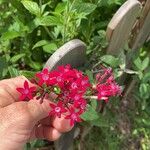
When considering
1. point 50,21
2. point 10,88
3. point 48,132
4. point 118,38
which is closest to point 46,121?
point 48,132

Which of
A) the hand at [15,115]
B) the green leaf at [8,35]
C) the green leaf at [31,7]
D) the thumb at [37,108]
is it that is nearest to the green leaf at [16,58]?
the green leaf at [8,35]

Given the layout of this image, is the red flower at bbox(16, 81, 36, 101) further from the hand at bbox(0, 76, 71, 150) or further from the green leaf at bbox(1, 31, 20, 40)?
the green leaf at bbox(1, 31, 20, 40)

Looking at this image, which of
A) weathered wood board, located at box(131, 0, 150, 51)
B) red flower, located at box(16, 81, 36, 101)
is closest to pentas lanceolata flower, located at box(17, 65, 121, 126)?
red flower, located at box(16, 81, 36, 101)

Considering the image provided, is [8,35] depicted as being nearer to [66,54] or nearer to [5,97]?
Answer: [66,54]

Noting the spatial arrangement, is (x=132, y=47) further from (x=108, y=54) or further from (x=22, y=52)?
(x=22, y=52)

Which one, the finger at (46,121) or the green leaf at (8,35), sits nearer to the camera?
the finger at (46,121)

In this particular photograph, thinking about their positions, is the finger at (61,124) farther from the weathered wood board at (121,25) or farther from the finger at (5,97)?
the weathered wood board at (121,25)
